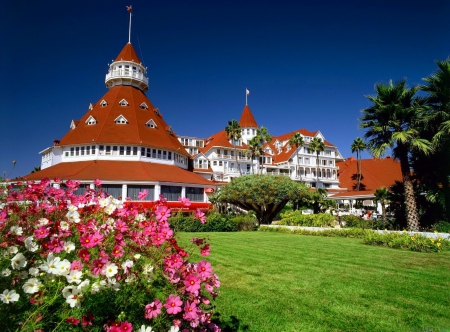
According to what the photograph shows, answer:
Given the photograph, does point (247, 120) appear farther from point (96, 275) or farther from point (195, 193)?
point (96, 275)

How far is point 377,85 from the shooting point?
21453 mm

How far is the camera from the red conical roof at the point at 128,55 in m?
54.4

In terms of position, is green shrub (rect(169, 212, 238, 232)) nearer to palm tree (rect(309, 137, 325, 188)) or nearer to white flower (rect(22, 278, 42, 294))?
white flower (rect(22, 278, 42, 294))

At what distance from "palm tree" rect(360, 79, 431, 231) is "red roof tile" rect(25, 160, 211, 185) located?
2373 cm

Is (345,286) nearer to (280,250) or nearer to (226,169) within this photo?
(280,250)

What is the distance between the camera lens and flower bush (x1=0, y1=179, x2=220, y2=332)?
255 centimetres

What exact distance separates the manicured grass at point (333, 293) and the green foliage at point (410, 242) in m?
2.11

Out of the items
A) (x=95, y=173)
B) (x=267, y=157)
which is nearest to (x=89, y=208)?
(x=95, y=173)

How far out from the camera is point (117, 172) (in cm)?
3603

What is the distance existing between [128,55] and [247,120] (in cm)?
3341

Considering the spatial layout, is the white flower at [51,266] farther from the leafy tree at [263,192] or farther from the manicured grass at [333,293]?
the leafy tree at [263,192]

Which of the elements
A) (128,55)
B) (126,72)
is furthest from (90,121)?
(128,55)

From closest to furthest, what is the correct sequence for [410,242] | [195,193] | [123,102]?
[410,242] → [195,193] → [123,102]

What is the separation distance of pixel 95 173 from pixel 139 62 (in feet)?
97.7
